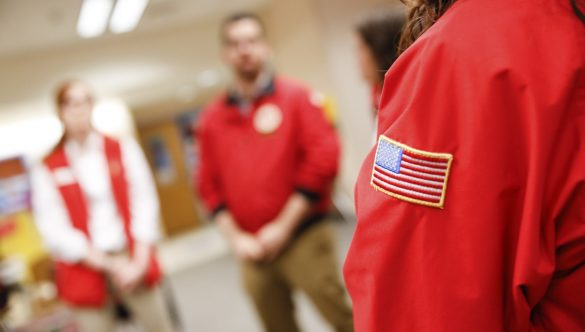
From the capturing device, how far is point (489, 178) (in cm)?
47

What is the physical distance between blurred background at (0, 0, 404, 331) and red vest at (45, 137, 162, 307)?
231 centimetres

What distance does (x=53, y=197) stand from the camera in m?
1.80

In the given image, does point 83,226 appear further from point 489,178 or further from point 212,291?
point 212,291

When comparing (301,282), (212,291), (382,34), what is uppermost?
(382,34)

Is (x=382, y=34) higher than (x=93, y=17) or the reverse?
the reverse

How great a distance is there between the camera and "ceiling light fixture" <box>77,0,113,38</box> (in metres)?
4.92

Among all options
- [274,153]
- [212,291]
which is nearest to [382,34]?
[274,153]

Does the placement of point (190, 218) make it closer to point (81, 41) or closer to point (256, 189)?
point (81, 41)

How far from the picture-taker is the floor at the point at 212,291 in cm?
314

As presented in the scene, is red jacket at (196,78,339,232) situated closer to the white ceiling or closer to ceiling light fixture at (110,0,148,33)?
the white ceiling

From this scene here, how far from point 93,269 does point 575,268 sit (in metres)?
1.74

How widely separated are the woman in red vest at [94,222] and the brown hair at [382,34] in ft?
3.85

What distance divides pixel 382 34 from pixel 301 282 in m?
1.09

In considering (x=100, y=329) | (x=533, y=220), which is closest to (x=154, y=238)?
(x=100, y=329)
